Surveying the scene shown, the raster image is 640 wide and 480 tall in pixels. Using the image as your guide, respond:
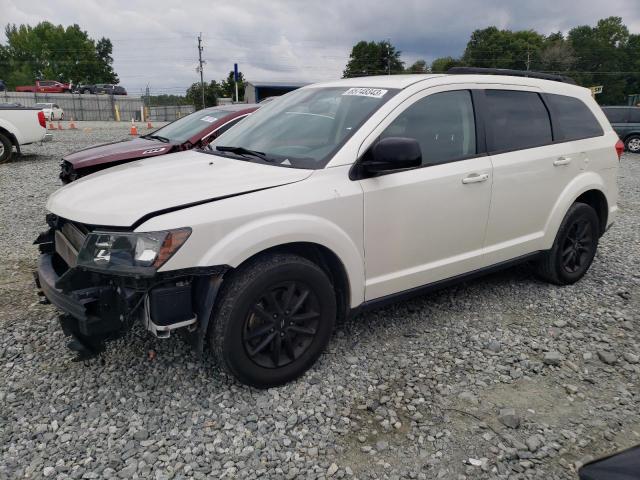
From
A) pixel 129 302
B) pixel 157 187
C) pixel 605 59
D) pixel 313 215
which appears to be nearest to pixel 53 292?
pixel 129 302

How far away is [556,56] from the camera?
7631 cm

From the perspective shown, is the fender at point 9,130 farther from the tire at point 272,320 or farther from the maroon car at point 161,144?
the tire at point 272,320

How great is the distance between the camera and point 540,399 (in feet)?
9.55

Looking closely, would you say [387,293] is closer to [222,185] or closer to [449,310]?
[449,310]

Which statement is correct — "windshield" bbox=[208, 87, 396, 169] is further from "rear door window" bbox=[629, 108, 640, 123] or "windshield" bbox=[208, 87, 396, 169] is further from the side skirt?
"rear door window" bbox=[629, 108, 640, 123]

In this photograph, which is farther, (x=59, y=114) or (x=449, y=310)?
(x=59, y=114)

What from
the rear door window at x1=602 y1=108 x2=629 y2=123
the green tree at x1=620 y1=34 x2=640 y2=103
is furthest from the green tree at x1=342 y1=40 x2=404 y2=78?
the rear door window at x1=602 y1=108 x2=629 y2=123

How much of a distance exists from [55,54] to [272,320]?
10386 centimetres

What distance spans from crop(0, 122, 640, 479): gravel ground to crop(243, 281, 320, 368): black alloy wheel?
221mm

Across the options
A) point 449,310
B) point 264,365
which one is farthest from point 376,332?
point 264,365

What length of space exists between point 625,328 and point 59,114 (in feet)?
131

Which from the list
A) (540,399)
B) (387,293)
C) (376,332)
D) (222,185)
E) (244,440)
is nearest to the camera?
(244,440)

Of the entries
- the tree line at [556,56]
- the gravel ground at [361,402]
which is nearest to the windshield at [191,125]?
the gravel ground at [361,402]

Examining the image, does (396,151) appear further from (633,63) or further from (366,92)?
(633,63)
